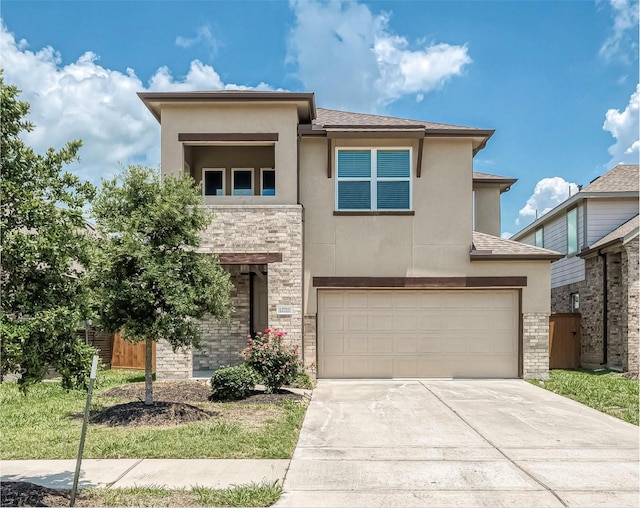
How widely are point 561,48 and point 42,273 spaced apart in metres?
13.7

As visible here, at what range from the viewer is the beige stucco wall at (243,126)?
620 inches

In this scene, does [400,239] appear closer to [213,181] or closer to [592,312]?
[213,181]

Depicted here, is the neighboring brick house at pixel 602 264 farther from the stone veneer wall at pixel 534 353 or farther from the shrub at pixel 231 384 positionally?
the shrub at pixel 231 384

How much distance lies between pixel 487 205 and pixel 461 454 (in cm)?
1385

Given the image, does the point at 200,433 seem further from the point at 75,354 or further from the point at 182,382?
the point at 182,382

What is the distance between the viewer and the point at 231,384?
12.5m

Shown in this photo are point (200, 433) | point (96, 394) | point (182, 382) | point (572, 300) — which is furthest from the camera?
point (572, 300)

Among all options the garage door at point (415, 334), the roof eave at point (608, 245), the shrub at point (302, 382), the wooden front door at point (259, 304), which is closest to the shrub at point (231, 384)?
the shrub at point (302, 382)

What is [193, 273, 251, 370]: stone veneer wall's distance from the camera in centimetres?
1800

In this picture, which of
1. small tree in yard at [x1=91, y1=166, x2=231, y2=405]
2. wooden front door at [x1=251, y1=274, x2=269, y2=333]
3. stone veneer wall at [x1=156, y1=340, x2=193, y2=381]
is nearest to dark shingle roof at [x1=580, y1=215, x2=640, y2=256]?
wooden front door at [x1=251, y1=274, x2=269, y2=333]

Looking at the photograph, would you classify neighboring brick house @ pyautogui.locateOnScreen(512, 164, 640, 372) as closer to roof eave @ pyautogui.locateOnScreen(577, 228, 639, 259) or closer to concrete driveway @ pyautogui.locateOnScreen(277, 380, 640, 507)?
roof eave @ pyautogui.locateOnScreen(577, 228, 639, 259)

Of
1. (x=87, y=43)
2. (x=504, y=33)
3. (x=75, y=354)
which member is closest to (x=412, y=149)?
(x=504, y=33)

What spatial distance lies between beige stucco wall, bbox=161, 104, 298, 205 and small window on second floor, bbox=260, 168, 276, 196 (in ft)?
6.35

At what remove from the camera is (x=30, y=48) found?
1348 cm
